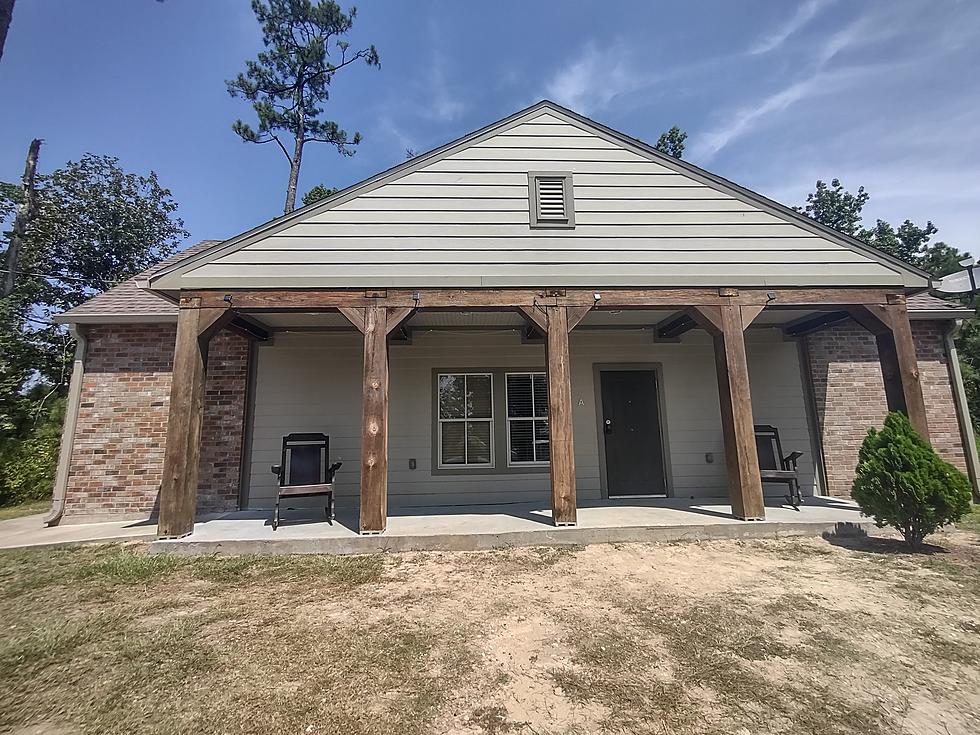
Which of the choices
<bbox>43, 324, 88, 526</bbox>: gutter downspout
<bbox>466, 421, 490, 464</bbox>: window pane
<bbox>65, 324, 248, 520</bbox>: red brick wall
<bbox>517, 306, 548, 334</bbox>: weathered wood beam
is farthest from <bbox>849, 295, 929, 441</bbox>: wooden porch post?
<bbox>43, 324, 88, 526</bbox>: gutter downspout

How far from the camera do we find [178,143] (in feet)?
40.4

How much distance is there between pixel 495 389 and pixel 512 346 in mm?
754

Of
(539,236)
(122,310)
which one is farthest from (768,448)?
(122,310)

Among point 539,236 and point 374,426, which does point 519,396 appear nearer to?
point 539,236

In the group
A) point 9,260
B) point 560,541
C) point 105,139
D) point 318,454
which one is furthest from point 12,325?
point 560,541

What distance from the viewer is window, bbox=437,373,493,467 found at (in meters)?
7.03

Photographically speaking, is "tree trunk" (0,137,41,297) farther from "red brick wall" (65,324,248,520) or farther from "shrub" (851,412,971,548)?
"shrub" (851,412,971,548)

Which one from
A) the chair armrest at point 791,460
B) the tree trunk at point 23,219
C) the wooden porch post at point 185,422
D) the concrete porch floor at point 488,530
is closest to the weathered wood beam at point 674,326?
the chair armrest at point 791,460

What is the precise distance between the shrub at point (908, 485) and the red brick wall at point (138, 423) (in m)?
7.96

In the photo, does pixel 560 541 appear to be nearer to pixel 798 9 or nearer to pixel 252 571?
pixel 252 571

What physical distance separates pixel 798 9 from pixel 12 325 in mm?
19035

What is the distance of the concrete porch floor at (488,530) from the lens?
4.61 m

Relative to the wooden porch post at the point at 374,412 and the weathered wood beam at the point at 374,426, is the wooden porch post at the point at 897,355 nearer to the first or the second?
the wooden porch post at the point at 374,412

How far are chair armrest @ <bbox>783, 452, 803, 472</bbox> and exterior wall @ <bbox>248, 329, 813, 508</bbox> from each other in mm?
406
